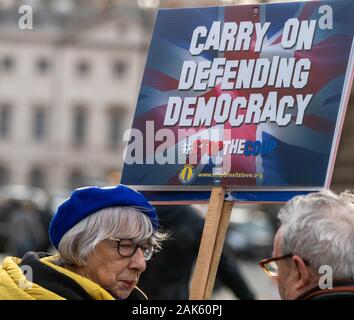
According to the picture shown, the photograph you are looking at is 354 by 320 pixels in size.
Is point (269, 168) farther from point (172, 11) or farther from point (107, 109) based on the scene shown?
point (107, 109)

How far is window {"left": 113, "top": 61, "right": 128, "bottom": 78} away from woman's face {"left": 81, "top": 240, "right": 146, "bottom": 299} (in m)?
63.4

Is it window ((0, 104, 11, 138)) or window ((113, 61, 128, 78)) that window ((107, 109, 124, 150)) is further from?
window ((0, 104, 11, 138))

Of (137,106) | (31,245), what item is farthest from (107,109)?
(137,106)

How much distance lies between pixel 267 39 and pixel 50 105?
64.3 metres

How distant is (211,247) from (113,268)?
0.34 m

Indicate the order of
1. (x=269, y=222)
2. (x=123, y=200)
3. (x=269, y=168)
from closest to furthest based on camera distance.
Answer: (x=123, y=200) < (x=269, y=168) < (x=269, y=222)

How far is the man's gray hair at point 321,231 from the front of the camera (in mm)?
2652

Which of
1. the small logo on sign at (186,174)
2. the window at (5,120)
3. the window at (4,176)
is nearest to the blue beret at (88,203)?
the small logo on sign at (186,174)

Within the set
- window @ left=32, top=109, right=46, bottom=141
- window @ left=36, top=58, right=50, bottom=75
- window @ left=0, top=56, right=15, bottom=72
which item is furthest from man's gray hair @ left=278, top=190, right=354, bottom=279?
window @ left=32, top=109, right=46, bottom=141

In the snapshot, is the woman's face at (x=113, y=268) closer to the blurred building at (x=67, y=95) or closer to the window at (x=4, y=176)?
the blurred building at (x=67, y=95)

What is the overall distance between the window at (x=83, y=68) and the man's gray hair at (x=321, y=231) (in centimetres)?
6444

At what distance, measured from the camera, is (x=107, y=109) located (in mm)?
67625

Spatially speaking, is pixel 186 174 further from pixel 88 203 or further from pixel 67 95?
pixel 67 95

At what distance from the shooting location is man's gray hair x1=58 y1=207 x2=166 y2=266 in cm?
283
